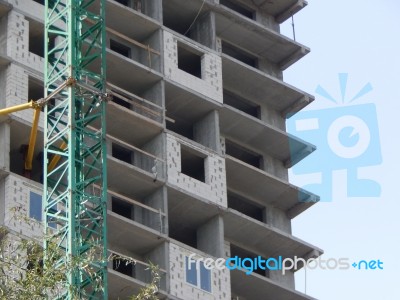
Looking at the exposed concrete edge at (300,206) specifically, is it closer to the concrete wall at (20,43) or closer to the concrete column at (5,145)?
the concrete wall at (20,43)

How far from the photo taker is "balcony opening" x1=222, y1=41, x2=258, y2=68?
284 ft

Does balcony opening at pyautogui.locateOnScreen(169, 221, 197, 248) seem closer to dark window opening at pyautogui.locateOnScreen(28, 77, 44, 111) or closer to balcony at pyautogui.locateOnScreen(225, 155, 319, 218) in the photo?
balcony at pyautogui.locateOnScreen(225, 155, 319, 218)

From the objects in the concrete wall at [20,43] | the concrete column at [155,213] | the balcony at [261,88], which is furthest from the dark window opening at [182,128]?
the concrete wall at [20,43]

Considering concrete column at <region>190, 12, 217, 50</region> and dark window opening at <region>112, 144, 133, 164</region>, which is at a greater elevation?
concrete column at <region>190, 12, 217, 50</region>

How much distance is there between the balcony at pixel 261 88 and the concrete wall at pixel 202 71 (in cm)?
121

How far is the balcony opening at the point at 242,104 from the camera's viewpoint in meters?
85.6

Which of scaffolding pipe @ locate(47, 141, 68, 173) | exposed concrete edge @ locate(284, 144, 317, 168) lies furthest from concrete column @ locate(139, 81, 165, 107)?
scaffolding pipe @ locate(47, 141, 68, 173)

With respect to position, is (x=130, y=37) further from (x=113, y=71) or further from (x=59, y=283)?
(x=59, y=283)

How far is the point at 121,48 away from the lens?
80.9 meters

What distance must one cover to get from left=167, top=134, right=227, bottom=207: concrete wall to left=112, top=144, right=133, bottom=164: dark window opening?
6.49 ft

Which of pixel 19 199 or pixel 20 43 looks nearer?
pixel 19 199

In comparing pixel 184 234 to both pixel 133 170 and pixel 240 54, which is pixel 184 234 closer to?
pixel 133 170

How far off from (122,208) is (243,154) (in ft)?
33.9

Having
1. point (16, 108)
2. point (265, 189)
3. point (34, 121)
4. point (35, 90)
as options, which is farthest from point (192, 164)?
point (16, 108)
